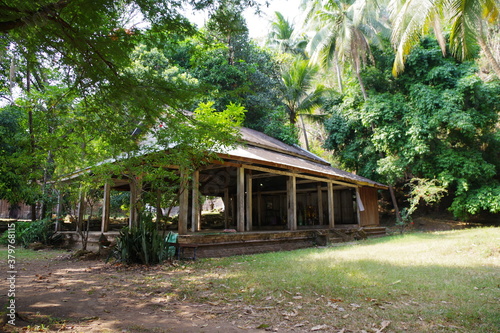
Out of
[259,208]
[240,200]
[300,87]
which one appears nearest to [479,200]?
[259,208]

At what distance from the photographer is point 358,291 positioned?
15.8 feet

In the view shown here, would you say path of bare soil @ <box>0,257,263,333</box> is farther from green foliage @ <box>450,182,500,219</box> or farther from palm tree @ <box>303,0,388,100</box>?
palm tree @ <box>303,0,388,100</box>

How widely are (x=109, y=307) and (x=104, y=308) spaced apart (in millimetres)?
69

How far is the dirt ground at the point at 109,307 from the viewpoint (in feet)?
11.5

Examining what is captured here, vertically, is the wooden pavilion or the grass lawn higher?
the wooden pavilion

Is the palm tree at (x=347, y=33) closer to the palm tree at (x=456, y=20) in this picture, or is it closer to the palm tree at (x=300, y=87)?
the palm tree at (x=300, y=87)

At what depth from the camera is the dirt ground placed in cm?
350

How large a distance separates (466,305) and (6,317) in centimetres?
532

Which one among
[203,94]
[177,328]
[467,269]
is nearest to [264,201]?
[467,269]

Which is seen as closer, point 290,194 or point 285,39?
point 290,194

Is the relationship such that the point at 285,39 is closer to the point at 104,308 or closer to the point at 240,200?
the point at 240,200

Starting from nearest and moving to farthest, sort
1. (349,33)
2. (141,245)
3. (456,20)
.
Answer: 1. (141,245)
2. (456,20)
3. (349,33)

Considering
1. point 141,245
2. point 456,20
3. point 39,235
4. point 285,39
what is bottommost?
point 39,235

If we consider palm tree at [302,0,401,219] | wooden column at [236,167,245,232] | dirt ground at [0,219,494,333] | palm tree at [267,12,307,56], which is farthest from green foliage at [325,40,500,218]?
dirt ground at [0,219,494,333]
